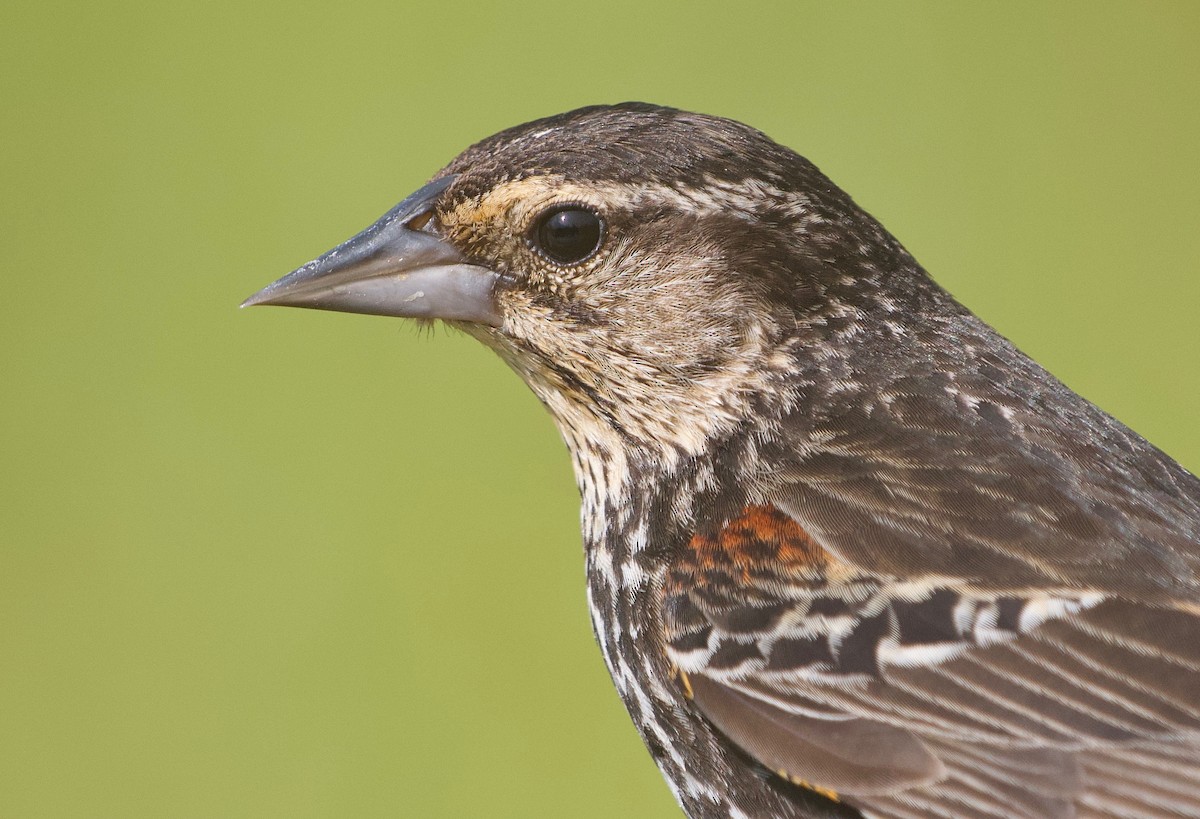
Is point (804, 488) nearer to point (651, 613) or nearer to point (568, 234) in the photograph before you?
point (651, 613)

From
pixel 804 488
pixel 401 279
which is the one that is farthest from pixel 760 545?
pixel 401 279

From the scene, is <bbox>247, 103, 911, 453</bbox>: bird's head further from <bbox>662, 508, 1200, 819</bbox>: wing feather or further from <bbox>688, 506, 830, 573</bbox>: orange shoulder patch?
<bbox>662, 508, 1200, 819</bbox>: wing feather

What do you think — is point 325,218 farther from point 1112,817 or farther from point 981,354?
point 1112,817

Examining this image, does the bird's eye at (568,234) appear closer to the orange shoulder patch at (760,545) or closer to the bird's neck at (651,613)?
the bird's neck at (651,613)

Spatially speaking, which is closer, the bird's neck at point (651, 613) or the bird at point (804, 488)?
the bird at point (804, 488)

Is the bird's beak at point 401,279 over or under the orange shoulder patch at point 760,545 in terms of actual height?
over

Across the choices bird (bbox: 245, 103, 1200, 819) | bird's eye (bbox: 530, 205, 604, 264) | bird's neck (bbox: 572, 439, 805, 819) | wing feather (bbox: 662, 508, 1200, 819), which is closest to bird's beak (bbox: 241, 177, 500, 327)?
bird (bbox: 245, 103, 1200, 819)

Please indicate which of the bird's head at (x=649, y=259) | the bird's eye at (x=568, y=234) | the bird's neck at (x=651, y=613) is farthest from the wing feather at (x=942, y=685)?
the bird's eye at (x=568, y=234)
